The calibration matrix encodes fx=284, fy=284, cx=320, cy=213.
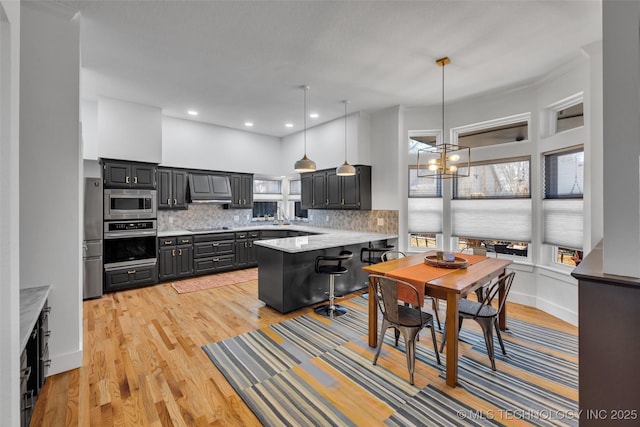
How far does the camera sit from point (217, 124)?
6379 millimetres

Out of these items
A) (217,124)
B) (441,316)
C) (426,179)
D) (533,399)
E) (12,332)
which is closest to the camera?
(12,332)

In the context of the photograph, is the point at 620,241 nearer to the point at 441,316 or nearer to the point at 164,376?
the point at 441,316

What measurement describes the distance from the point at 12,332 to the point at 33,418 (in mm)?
1512

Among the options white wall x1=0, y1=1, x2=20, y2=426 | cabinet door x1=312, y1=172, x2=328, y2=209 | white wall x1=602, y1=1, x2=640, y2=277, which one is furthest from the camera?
cabinet door x1=312, y1=172, x2=328, y2=209

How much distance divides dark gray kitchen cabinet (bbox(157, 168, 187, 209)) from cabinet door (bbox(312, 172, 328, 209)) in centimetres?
275

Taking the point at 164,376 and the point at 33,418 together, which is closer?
the point at 33,418

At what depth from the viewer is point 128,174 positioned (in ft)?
16.2

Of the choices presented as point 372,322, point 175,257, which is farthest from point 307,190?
point 372,322

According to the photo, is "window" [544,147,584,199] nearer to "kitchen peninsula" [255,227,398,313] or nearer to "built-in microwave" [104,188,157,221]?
"kitchen peninsula" [255,227,398,313]

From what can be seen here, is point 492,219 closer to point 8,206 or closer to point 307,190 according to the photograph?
point 307,190

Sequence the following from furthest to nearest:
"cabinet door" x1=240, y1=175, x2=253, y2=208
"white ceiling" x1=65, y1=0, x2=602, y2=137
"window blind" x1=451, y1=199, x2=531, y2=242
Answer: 1. "cabinet door" x1=240, y1=175, x2=253, y2=208
2. "window blind" x1=451, y1=199, x2=531, y2=242
3. "white ceiling" x1=65, y1=0, x2=602, y2=137

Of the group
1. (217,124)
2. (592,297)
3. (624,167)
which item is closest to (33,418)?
(592,297)

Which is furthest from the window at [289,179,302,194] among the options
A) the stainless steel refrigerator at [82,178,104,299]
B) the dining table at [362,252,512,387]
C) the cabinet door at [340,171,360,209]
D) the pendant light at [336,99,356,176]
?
the dining table at [362,252,512,387]

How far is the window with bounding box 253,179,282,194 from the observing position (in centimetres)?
751
